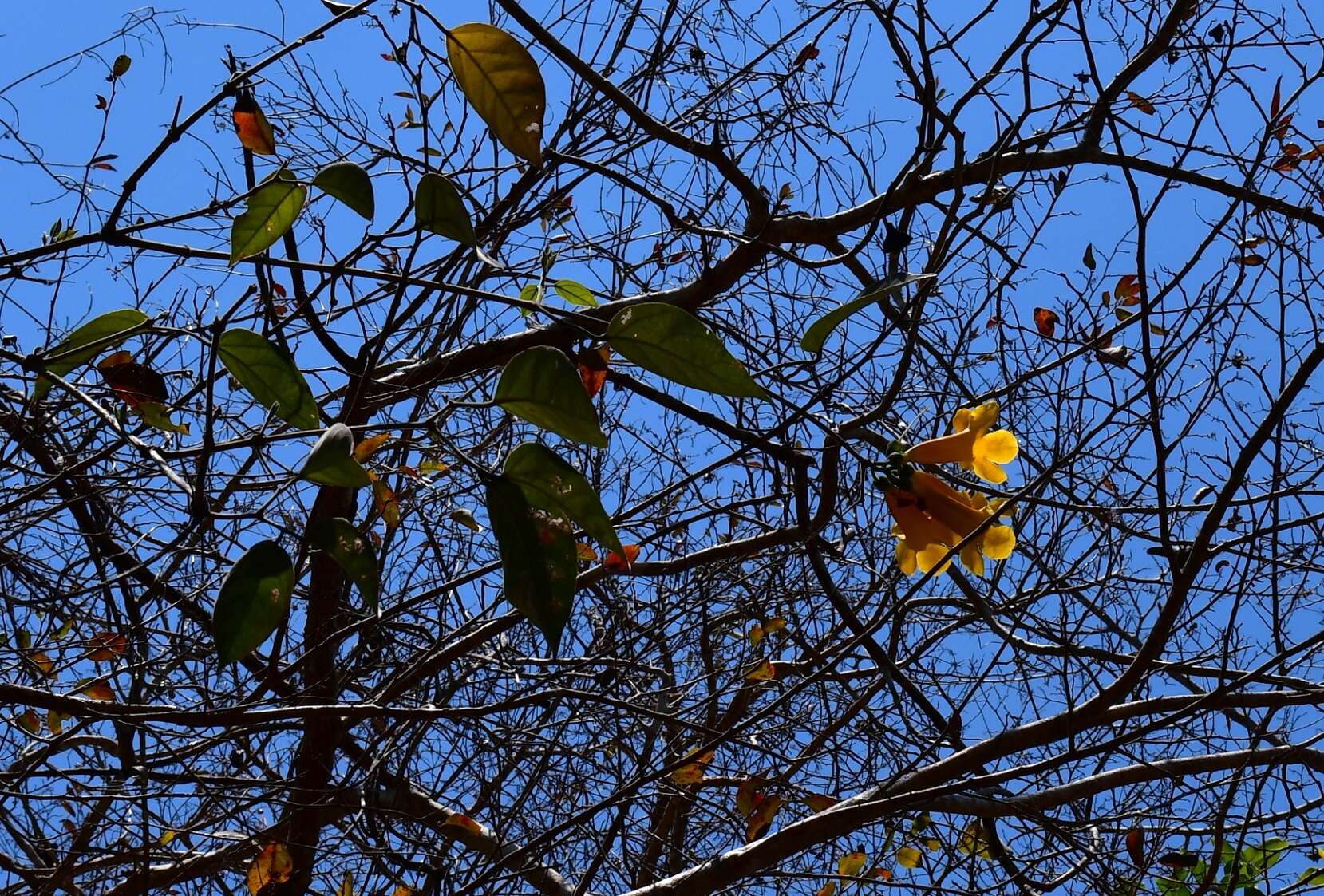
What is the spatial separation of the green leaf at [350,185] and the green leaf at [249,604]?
0.20 metres

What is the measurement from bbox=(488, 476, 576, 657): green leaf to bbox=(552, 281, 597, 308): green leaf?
0.36 m

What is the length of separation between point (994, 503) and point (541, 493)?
758 millimetres

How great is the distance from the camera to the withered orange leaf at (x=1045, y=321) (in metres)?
2.65

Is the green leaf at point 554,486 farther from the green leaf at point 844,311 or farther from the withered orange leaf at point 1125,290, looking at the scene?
the withered orange leaf at point 1125,290

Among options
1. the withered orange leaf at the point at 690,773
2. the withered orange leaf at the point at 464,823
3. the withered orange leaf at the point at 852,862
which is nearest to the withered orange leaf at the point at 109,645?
the withered orange leaf at the point at 464,823

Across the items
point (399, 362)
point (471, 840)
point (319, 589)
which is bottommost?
point (471, 840)

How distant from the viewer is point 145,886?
1750 mm

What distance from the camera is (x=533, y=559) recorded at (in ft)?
1.83

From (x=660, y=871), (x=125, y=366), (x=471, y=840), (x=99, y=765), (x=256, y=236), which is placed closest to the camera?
(x=256, y=236)

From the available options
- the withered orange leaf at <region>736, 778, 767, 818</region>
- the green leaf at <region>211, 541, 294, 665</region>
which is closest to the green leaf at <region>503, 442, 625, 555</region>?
the green leaf at <region>211, 541, 294, 665</region>

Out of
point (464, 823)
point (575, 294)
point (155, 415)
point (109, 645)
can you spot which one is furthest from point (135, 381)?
point (464, 823)

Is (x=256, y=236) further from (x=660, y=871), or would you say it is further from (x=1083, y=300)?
(x=660, y=871)

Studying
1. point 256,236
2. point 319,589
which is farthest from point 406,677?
point 256,236

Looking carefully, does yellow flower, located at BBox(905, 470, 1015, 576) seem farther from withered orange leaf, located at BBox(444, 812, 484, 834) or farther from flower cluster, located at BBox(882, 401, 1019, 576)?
withered orange leaf, located at BBox(444, 812, 484, 834)
